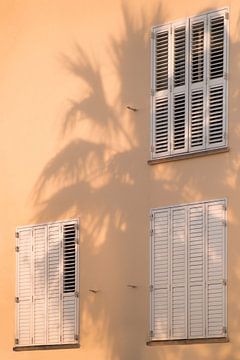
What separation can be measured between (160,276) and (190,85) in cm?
331

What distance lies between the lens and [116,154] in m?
25.1

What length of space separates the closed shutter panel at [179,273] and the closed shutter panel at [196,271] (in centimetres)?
10

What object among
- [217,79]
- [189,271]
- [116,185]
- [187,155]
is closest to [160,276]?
[189,271]

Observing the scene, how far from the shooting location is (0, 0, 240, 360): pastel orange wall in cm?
2380

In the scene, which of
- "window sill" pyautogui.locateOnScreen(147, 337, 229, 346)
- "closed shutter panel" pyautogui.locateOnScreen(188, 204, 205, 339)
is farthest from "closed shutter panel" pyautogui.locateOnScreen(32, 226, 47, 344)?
"closed shutter panel" pyautogui.locateOnScreen(188, 204, 205, 339)

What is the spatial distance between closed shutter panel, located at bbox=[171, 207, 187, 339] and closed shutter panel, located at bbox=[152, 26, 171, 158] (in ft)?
3.96

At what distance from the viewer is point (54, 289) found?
25.8 meters

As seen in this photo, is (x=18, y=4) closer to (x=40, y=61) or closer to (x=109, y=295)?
(x=40, y=61)

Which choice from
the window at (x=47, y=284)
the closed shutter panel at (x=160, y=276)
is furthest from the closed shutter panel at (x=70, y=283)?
the closed shutter panel at (x=160, y=276)

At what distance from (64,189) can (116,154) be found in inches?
55.3

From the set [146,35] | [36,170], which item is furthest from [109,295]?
[146,35]

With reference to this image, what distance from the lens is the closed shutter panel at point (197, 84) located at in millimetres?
23891

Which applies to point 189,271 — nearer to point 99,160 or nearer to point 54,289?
point 99,160

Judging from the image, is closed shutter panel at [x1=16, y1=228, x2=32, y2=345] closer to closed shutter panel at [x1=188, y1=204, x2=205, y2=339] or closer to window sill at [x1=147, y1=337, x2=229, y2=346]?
window sill at [x1=147, y1=337, x2=229, y2=346]
